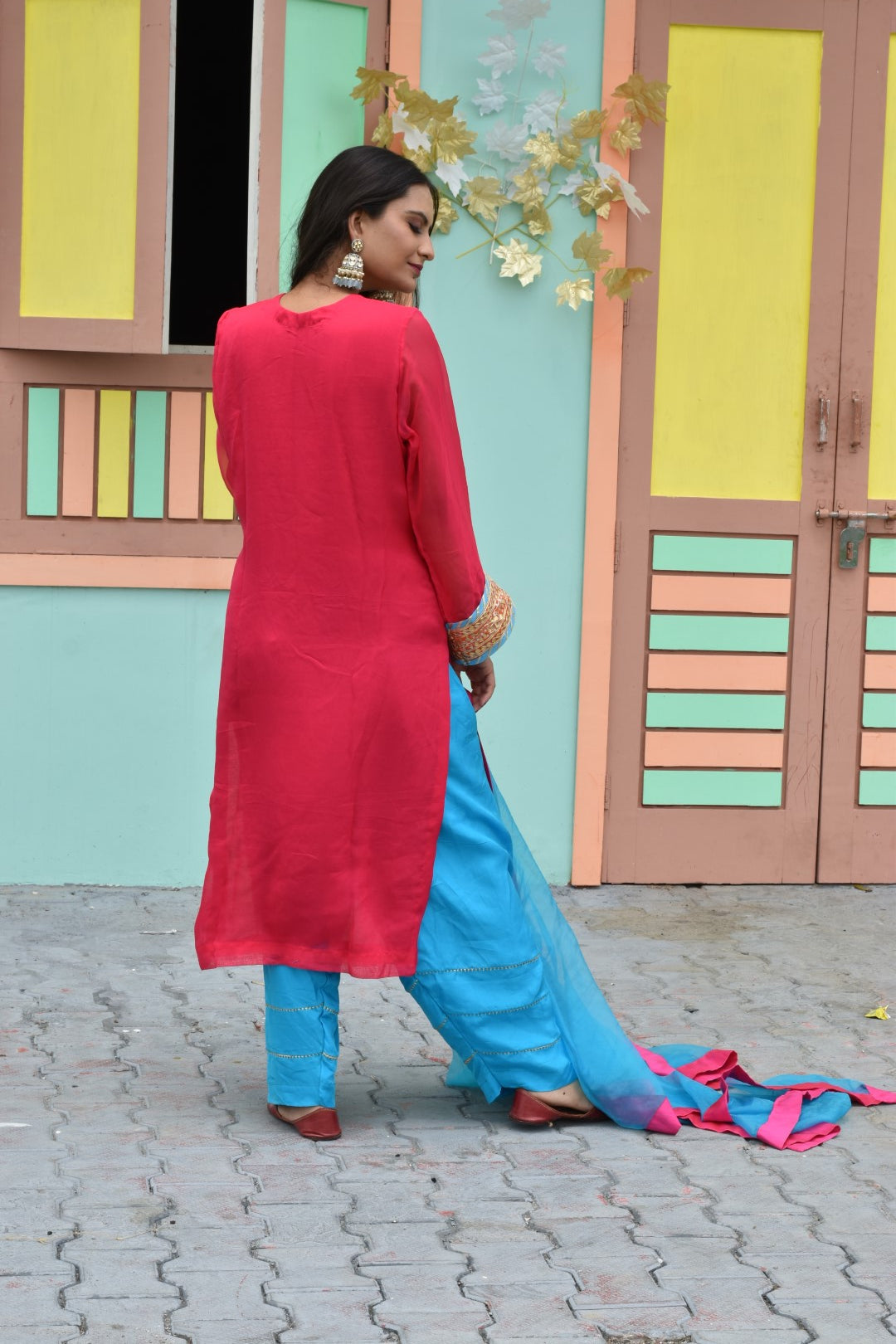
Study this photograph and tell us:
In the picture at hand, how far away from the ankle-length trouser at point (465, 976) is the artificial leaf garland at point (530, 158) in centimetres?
249

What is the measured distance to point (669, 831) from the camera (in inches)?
228

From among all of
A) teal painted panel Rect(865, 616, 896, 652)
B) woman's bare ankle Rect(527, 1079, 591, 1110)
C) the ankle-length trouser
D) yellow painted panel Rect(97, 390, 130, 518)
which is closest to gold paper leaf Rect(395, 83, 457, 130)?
yellow painted panel Rect(97, 390, 130, 518)

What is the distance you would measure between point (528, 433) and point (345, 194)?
2461 millimetres

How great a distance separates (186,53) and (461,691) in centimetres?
362

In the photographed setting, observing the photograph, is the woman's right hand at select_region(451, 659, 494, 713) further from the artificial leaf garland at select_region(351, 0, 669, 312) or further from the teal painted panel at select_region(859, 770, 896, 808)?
the teal painted panel at select_region(859, 770, 896, 808)

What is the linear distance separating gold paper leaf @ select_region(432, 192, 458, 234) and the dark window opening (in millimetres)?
878

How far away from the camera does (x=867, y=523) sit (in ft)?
19.1

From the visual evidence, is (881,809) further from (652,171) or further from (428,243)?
(428,243)

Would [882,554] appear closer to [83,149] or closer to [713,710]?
[713,710]

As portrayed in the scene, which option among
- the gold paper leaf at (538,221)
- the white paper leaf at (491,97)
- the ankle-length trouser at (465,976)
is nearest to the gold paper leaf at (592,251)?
the gold paper leaf at (538,221)

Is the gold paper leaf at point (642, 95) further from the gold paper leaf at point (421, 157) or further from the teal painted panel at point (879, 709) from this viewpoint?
the teal painted panel at point (879, 709)

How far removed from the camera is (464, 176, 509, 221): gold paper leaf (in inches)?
215

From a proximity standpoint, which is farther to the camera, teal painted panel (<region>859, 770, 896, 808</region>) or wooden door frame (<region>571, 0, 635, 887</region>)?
teal painted panel (<region>859, 770, 896, 808</region>)

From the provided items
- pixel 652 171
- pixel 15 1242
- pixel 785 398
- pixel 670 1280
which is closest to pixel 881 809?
pixel 785 398
